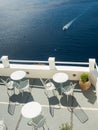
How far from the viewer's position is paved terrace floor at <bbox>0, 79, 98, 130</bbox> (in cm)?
1158

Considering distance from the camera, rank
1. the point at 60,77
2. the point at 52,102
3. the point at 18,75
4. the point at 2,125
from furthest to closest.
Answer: the point at 18,75, the point at 60,77, the point at 52,102, the point at 2,125

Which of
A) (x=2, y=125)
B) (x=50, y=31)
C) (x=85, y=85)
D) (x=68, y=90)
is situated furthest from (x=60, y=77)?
(x=50, y=31)

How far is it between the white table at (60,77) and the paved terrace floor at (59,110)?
2.93 feet

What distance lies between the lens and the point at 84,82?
13.4 meters

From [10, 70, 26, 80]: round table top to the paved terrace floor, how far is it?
98cm

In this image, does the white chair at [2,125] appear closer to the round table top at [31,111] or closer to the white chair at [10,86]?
the round table top at [31,111]

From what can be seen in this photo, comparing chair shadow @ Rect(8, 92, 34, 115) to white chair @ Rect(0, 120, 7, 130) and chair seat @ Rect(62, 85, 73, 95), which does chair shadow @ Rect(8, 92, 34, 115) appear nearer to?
white chair @ Rect(0, 120, 7, 130)

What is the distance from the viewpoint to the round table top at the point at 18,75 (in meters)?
14.0

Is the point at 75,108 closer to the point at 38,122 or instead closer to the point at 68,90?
the point at 68,90

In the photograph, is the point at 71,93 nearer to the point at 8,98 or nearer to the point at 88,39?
the point at 8,98

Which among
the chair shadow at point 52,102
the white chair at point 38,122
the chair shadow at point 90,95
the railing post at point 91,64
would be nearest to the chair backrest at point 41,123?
the white chair at point 38,122

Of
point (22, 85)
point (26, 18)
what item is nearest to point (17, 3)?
point (26, 18)

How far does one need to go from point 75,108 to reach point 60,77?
2149 mm

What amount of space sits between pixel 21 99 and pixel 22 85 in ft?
2.72
